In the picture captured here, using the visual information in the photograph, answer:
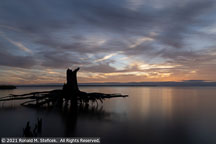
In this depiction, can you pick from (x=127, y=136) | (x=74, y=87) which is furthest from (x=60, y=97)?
(x=127, y=136)

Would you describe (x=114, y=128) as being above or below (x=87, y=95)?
below

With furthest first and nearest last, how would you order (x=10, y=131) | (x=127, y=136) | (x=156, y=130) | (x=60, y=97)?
(x=60, y=97) → (x=156, y=130) → (x=10, y=131) → (x=127, y=136)

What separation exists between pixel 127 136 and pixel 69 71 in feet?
47.4

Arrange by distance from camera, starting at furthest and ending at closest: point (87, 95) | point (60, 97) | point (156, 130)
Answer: point (87, 95) < point (60, 97) < point (156, 130)

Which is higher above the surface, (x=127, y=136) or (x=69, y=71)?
(x=69, y=71)

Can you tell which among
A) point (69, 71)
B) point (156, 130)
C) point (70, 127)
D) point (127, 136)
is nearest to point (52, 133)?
point (70, 127)

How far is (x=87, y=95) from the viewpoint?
70.0 feet

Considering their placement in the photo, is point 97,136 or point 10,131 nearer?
point 97,136

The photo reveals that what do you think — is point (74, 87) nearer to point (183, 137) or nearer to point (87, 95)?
point (87, 95)

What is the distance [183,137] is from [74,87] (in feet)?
50.7

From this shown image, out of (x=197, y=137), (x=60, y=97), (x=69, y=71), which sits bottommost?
(x=197, y=137)

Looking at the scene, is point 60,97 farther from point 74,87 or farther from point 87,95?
point 87,95

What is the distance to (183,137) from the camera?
1013 cm

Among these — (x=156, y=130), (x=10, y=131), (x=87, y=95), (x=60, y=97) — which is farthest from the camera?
(x=87, y=95)
